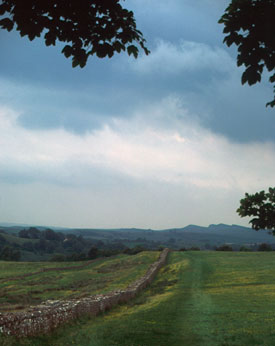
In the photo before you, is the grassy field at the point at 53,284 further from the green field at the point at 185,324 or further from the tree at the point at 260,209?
the tree at the point at 260,209

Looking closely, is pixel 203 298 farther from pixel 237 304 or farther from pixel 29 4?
pixel 29 4

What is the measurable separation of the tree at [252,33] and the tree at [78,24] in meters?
2.46

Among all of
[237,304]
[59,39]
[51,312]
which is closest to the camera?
[59,39]

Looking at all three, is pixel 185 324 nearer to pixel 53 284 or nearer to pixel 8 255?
pixel 53 284

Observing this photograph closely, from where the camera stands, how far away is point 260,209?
32.1 feet

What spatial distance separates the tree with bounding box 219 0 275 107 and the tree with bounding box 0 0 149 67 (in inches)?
96.8

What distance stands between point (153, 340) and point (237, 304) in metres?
11.9

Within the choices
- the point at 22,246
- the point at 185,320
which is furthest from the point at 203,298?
the point at 22,246

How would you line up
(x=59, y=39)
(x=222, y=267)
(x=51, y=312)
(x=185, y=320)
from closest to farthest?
(x=59, y=39) → (x=51, y=312) → (x=185, y=320) → (x=222, y=267)

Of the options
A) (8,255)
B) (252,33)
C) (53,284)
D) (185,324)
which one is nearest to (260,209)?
(252,33)

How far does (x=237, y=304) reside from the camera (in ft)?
77.0

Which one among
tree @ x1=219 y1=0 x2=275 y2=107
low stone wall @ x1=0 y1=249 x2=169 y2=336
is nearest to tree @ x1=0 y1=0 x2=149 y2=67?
tree @ x1=219 y1=0 x2=275 y2=107

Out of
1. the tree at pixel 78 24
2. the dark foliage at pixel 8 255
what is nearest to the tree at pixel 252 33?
the tree at pixel 78 24

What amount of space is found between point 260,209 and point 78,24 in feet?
24.9
